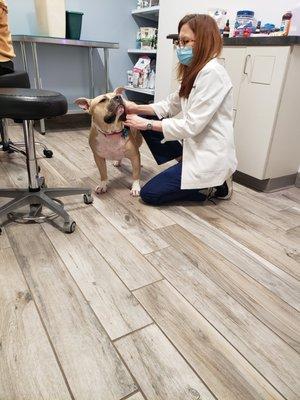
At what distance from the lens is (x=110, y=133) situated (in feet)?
4.99

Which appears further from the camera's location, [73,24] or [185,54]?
[73,24]

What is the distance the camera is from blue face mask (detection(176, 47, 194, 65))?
135 cm

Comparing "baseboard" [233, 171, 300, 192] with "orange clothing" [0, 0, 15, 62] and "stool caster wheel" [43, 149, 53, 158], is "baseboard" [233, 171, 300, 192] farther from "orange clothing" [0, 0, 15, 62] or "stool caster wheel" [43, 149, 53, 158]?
"orange clothing" [0, 0, 15, 62]

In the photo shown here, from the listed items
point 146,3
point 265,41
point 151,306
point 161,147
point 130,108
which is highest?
point 146,3

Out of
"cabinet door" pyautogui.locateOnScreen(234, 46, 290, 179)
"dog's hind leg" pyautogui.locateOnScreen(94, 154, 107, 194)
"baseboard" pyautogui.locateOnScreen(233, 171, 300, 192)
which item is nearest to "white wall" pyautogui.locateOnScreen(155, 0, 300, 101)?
"cabinet door" pyautogui.locateOnScreen(234, 46, 290, 179)

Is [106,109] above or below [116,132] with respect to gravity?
above

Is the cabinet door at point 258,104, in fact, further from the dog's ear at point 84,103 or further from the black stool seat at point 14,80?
the black stool seat at point 14,80

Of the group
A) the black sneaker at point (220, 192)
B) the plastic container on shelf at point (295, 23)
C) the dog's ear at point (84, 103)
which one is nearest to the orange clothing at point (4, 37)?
the dog's ear at point (84, 103)

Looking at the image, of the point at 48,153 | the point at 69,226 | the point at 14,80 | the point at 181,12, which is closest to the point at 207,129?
the point at 69,226

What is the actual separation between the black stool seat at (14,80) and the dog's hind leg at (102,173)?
0.63 metres

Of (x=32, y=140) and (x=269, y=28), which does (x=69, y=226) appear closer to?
(x=32, y=140)

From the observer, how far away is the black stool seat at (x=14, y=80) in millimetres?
1666

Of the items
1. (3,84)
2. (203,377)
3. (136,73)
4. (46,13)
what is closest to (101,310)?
(203,377)

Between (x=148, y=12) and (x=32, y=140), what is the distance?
2.51 metres
